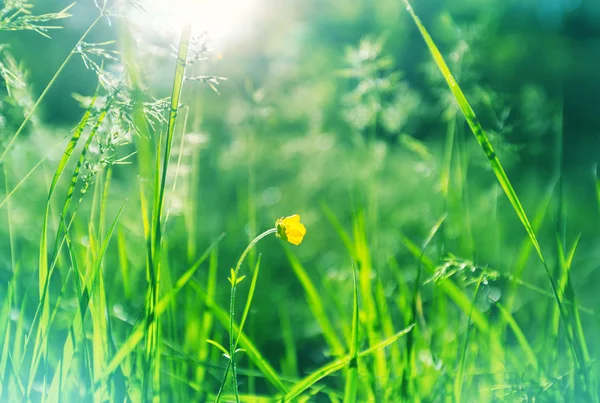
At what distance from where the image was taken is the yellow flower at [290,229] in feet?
2.42

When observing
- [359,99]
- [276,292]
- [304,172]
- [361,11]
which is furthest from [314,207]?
[361,11]

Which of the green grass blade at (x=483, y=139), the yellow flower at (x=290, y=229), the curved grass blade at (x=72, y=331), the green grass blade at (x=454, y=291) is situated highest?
the green grass blade at (x=483, y=139)

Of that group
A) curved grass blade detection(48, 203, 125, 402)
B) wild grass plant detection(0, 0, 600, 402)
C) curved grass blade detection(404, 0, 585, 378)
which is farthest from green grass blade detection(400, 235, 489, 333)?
curved grass blade detection(48, 203, 125, 402)

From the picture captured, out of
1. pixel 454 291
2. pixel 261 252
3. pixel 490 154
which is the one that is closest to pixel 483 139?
pixel 490 154

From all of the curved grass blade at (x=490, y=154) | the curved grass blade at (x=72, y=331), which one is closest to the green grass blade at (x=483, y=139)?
A: the curved grass blade at (x=490, y=154)

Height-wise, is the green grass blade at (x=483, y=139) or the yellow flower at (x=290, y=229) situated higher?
the green grass blade at (x=483, y=139)

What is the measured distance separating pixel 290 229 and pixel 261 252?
2.01 feet

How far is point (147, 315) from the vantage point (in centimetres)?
71

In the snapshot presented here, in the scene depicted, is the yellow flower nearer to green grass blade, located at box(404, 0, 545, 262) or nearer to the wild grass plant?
the wild grass plant

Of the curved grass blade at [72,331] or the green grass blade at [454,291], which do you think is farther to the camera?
the green grass blade at [454,291]

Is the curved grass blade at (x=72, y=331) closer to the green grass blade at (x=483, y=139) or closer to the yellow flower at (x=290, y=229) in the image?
the yellow flower at (x=290, y=229)

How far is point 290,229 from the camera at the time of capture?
2.47 ft

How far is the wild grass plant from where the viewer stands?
28.8 inches

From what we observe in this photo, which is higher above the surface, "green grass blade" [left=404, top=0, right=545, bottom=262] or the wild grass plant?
"green grass blade" [left=404, top=0, right=545, bottom=262]
